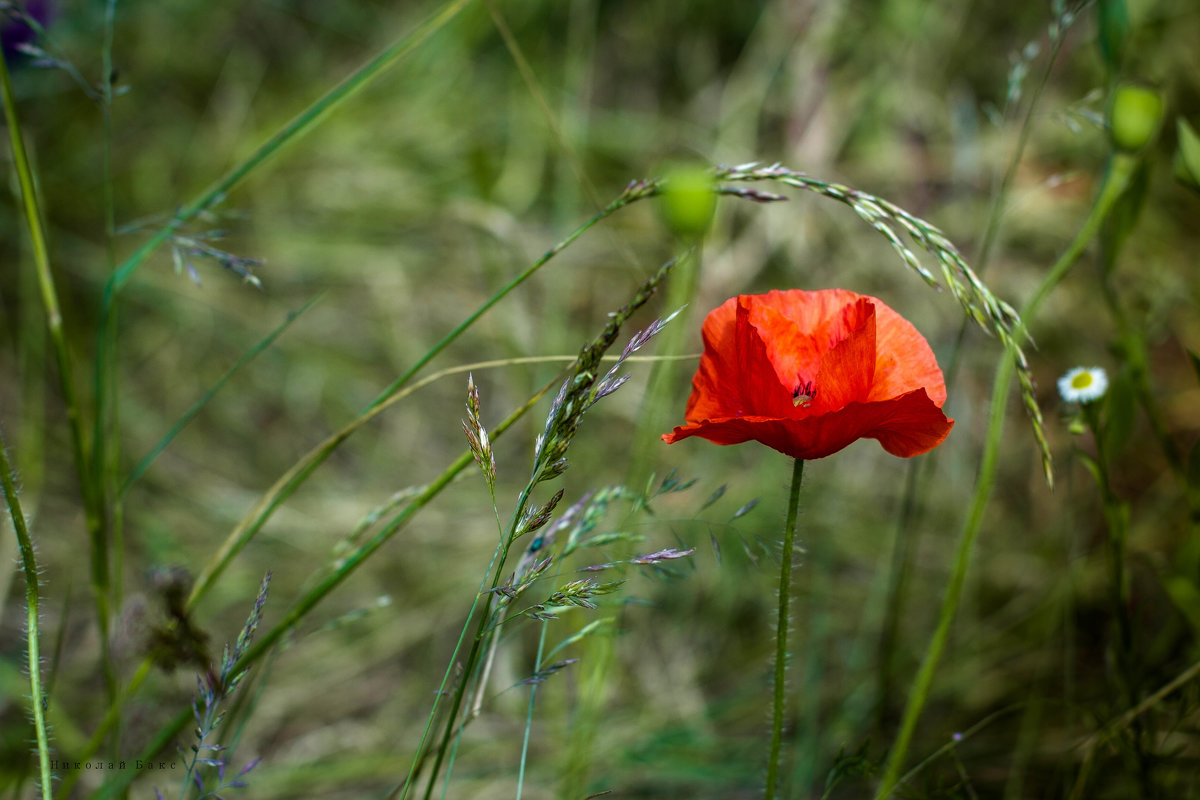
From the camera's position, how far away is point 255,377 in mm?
1425

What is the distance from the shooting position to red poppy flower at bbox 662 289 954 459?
0.44 m

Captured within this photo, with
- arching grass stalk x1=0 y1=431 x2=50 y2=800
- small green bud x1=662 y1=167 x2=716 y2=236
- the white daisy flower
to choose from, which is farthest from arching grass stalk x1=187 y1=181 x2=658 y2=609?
the white daisy flower

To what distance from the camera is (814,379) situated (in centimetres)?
52

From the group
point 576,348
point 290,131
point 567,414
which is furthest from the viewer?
point 576,348

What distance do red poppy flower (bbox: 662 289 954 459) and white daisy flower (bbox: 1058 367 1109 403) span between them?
0.68 ft

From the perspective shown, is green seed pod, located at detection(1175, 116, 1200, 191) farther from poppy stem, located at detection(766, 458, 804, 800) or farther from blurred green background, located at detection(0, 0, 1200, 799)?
poppy stem, located at detection(766, 458, 804, 800)

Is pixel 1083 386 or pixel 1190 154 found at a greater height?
pixel 1190 154

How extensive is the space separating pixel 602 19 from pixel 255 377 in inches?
38.7

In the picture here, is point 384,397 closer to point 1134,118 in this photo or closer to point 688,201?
point 688,201

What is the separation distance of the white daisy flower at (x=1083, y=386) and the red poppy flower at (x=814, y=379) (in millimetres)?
206

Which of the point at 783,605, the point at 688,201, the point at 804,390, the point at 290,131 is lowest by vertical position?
the point at 783,605

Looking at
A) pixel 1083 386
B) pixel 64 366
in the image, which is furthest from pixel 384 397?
pixel 1083 386

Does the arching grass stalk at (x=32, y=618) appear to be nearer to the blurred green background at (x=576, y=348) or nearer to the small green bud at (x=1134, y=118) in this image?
the blurred green background at (x=576, y=348)

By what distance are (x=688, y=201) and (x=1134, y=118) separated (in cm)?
32
